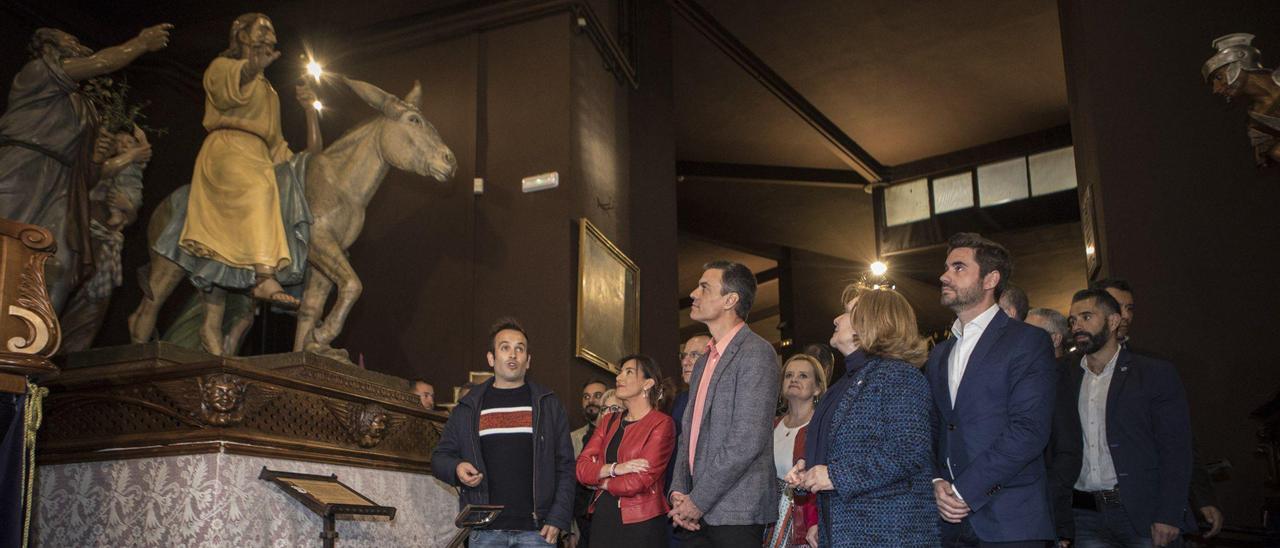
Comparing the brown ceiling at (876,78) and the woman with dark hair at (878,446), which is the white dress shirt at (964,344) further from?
the brown ceiling at (876,78)

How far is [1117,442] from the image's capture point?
4324 millimetres

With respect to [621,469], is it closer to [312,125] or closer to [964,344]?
[964,344]

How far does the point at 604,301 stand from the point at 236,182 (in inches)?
123

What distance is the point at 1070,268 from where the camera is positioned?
54.5 ft

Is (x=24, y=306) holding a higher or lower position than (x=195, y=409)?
higher

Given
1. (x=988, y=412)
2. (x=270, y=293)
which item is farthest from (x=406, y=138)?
(x=988, y=412)

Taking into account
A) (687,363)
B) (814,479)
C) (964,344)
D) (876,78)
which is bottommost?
(814,479)

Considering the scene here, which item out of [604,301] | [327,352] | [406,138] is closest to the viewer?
[327,352]

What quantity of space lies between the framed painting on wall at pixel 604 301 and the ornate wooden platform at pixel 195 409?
256 centimetres

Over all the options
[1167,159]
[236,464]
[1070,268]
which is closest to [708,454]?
[236,464]

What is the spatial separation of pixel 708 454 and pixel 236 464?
1.93 metres

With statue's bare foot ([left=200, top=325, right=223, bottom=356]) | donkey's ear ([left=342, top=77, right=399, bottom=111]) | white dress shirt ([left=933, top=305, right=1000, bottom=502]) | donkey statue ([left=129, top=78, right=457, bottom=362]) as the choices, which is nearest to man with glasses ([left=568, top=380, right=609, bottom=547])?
donkey statue ([left=129, top=78, right=457, bottom=362])

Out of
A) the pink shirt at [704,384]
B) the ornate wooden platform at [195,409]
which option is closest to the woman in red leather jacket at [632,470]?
the pink shirt at [704,384]

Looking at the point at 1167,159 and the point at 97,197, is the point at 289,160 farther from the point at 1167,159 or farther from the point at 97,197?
the point at 1167,159
